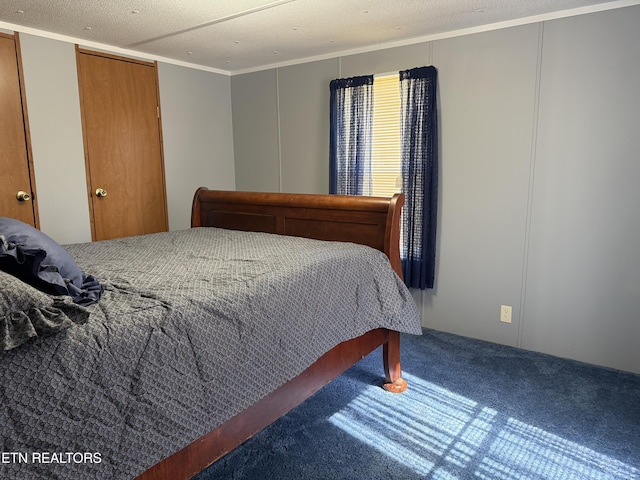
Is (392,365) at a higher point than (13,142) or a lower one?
lower

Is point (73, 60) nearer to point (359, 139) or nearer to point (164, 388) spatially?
point (359, 139)

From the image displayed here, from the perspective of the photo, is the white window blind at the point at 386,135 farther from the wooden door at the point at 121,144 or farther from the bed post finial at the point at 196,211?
the wooden door at the point at 121,144

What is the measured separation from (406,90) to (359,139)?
0.51 metres

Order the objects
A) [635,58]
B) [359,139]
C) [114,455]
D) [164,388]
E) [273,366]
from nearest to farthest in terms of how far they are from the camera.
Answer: [114,455] < [164,388] < [273,366] < [635,58] < [359,139]

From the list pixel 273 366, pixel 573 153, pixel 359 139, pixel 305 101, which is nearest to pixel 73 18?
pixel 305 101

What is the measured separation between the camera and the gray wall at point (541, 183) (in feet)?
8.48

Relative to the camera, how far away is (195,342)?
1.35 m

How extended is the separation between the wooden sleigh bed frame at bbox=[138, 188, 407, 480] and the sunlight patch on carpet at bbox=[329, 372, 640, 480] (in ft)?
0.74

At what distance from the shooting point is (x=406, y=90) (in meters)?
3.21

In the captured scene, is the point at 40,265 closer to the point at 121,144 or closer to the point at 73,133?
the point at 73,133

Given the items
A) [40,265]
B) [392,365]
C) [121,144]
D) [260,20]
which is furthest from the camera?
[121,144]

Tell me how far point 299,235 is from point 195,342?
1420 mm

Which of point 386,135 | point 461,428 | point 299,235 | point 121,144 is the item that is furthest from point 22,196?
point 461,428

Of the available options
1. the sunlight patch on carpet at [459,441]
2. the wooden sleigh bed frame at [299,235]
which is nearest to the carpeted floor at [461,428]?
the sunlight patch on carpet at [459,441]
